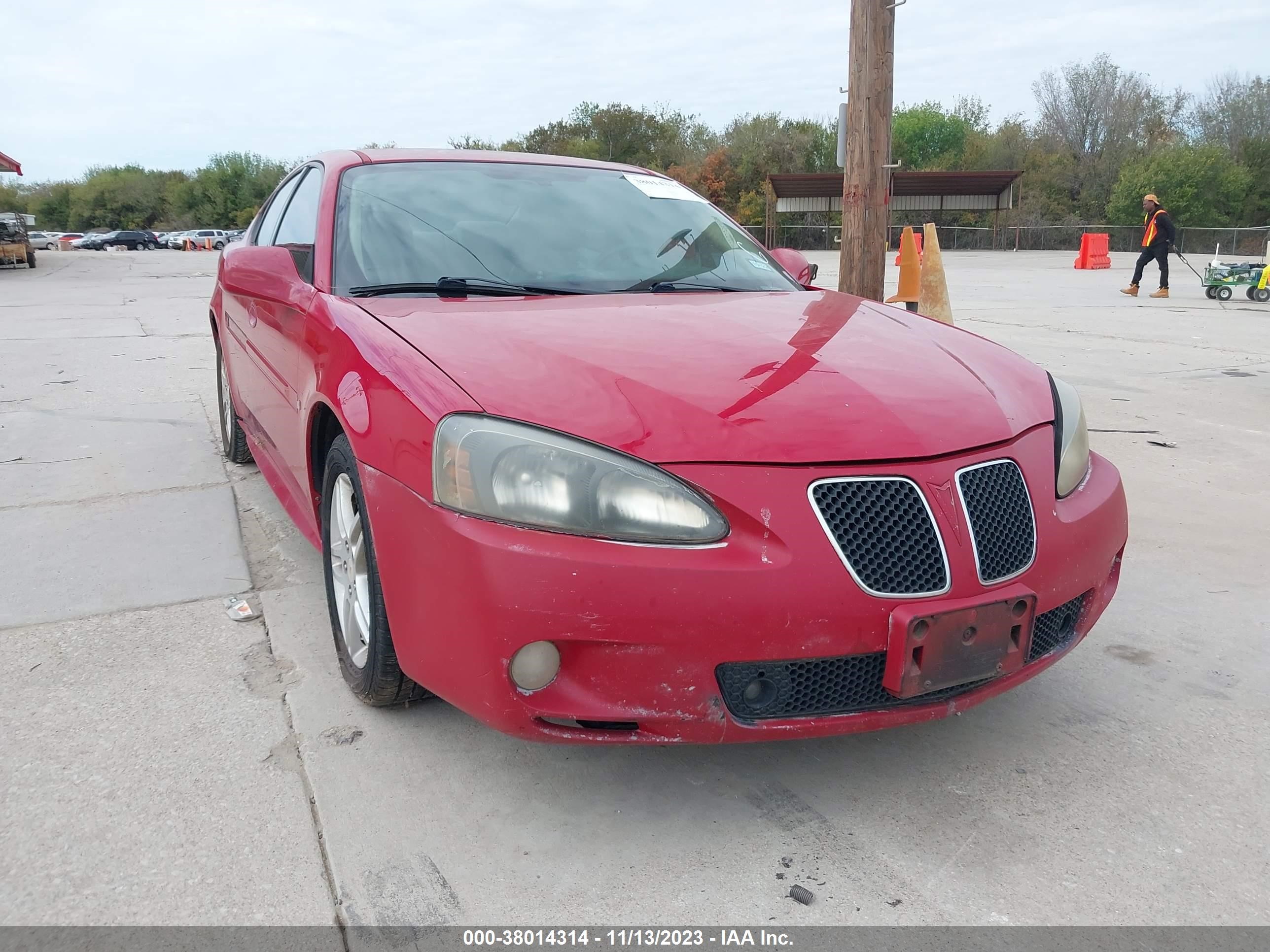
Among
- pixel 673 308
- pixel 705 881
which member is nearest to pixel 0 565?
pixel 673 308

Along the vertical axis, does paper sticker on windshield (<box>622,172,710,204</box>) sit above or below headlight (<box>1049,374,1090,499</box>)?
above

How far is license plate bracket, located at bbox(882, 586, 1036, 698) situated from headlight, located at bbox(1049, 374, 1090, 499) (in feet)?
1.25

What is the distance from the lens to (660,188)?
360cm

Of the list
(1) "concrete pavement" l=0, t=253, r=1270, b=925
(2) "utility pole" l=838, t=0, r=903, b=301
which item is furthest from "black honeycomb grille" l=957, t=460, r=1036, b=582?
(2) "utility pole" l=838, t=0, r=903, b=301

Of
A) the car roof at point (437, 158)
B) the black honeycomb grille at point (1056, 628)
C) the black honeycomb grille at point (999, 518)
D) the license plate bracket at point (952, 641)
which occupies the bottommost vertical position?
the black honeycomb grille at point (1056, 628)

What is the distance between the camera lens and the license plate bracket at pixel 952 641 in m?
1.85

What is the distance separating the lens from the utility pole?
6.18 meters

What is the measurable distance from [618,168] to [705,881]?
2.66 meters

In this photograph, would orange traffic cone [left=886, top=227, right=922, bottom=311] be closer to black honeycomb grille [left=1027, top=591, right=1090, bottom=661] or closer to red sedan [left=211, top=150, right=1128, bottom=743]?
red sedan [left=211, top=150, right=1128, bottom=743]

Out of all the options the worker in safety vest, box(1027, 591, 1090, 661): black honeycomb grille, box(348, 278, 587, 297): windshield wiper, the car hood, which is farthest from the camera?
the worker in safety vest

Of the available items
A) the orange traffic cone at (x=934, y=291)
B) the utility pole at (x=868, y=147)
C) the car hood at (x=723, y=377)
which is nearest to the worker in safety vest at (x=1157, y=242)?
the orange traffic cone at (x=934, y=291)

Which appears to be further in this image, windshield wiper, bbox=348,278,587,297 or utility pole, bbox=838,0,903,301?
utility pole, bbox=838,0,903,301

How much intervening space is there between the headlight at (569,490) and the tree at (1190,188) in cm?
5057

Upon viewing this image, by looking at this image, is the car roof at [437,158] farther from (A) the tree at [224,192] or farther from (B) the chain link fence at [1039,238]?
(A) the tree at [224,192]
